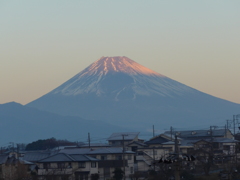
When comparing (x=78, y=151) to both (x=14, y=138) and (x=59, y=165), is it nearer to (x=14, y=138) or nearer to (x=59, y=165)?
(x=59, y=165)

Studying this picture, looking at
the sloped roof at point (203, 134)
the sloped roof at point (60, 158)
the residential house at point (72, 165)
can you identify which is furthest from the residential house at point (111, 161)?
the sloped roof at point (203, 134)

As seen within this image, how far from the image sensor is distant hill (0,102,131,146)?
6353 inches

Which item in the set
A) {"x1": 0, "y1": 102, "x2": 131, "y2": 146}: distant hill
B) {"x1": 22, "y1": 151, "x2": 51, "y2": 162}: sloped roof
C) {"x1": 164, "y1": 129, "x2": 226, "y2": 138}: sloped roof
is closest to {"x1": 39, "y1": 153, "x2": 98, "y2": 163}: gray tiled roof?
{"x1": 22, "y1": 151, "x2": 51, "y2": 162}: sloped roof

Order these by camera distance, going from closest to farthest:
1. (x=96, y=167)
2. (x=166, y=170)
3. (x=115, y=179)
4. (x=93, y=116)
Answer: (x=166, y=170), (x=115, y=179), (x=96, y=167), (x=93, y=116)

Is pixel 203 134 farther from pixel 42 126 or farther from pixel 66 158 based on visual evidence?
pixel 42 126

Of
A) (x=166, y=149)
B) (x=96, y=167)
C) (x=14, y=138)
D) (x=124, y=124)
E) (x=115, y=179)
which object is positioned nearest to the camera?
(x=115, y=179)

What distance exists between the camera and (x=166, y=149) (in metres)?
48.9

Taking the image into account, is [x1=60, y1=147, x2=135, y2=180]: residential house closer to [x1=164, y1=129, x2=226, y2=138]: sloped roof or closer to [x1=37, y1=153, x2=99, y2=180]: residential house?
[x1=37, y1=153, x2=99, y2=180]: residential house

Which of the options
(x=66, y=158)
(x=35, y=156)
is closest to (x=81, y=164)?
(x=66, y=158)

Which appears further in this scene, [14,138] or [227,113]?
[227,113]

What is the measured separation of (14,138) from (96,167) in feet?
417

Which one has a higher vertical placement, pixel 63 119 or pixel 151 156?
pixel 63 119

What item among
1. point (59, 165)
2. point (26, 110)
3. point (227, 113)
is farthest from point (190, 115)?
point (59, 165)

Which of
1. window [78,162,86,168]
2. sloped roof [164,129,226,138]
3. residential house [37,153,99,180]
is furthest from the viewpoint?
sloped roof [164,129,226,138]
